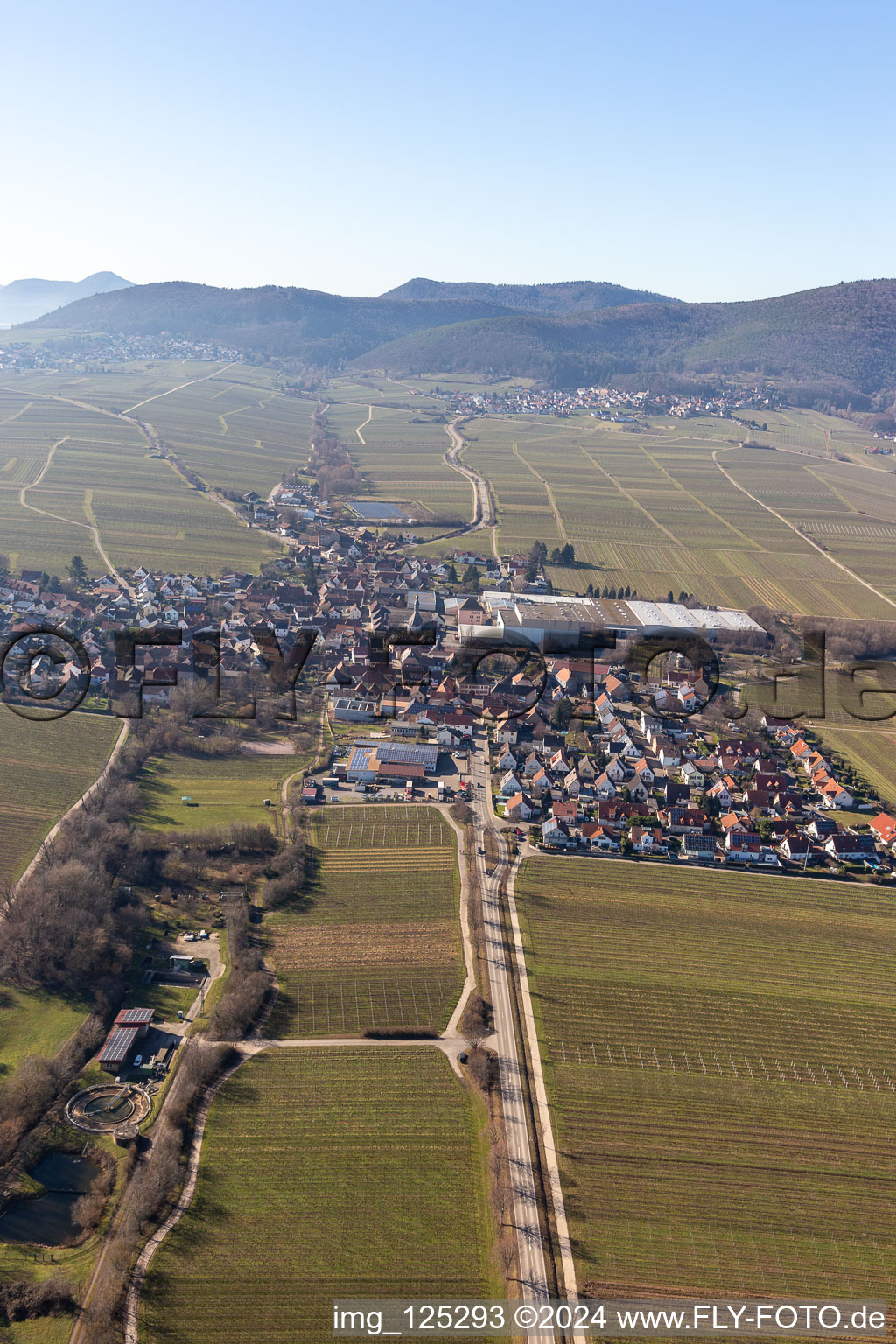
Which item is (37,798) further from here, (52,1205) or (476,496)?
(476,496)

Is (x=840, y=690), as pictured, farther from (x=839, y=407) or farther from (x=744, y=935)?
(x=839, y=407)

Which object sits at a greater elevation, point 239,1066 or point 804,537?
point 804,537

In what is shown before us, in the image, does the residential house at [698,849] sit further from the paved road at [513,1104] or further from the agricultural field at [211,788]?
the agricultural field at [211,788]

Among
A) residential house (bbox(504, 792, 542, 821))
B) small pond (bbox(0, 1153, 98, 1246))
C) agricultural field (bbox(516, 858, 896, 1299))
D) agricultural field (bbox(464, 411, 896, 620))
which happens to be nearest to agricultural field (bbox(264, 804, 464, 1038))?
residential house (bbox(504, 792, 542, 821))

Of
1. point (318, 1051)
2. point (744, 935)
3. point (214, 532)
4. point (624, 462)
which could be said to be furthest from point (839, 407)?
point (318, 1051)

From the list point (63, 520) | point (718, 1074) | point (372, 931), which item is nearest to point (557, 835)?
point (372, 931)

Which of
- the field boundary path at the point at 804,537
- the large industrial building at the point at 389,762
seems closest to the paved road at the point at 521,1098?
the large industrial building at the point at 389,762
